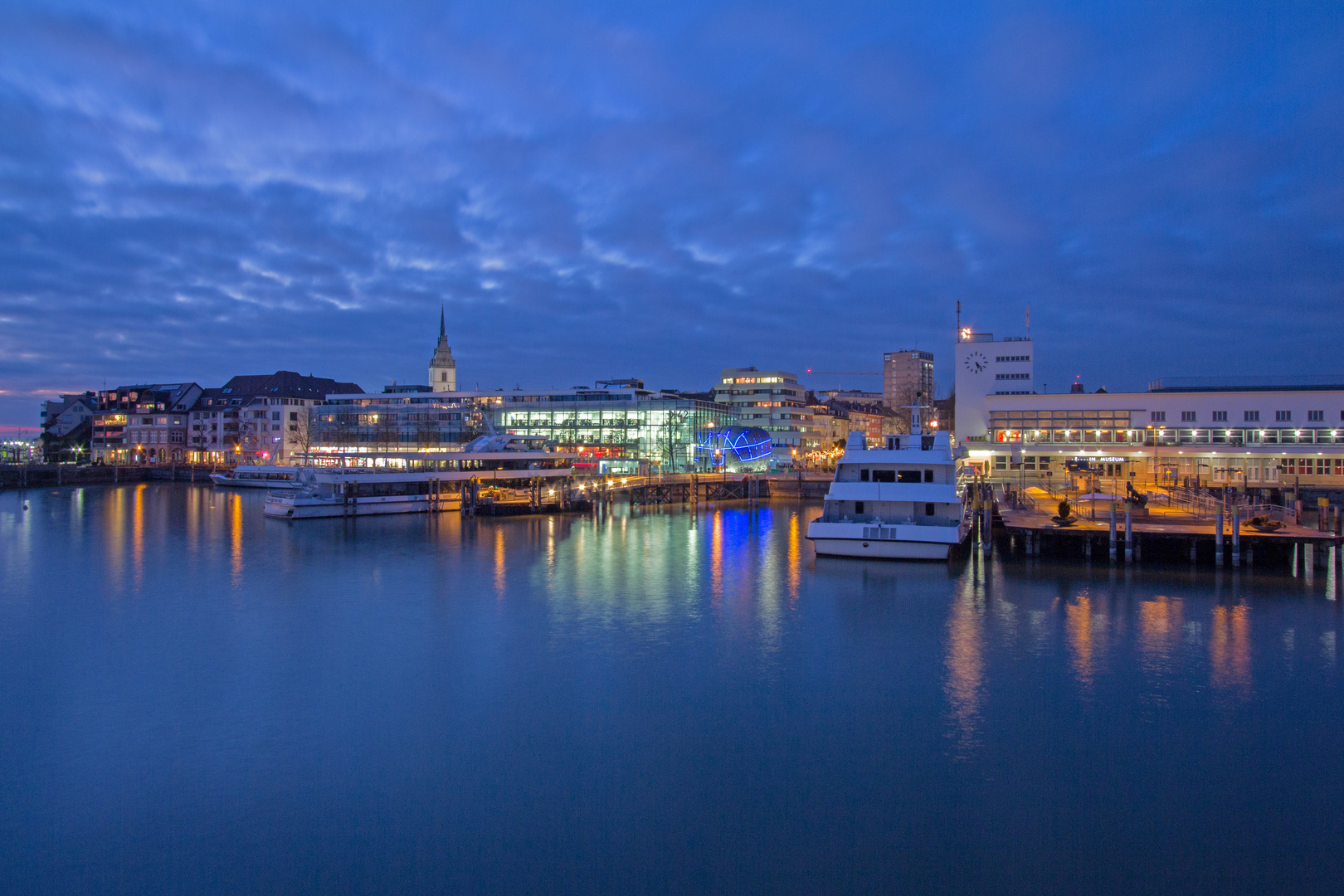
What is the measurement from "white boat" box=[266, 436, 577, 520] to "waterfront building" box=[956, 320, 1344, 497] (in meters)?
33.4

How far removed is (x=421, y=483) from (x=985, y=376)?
147ft

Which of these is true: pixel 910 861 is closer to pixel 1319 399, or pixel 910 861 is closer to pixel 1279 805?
pixel 1279 805

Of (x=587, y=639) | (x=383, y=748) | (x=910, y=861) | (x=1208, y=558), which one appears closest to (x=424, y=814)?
(x=383, y=748)

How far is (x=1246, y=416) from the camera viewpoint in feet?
186

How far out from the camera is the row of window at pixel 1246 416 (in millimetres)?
55281

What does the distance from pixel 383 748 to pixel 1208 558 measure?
32189 mm

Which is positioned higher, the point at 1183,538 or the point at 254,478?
the point at 254,478

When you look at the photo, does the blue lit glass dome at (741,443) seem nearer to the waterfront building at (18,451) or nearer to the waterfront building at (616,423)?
the waterfront building at (616,423)

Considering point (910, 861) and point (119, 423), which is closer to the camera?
point (910, 861)

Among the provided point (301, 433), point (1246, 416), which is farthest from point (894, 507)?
point (301, 433)

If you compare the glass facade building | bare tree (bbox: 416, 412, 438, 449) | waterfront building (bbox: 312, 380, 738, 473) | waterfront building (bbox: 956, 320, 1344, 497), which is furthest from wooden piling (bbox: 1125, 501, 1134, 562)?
bare tree (bbox: 416, 412, 438, 449)

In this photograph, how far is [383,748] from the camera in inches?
529

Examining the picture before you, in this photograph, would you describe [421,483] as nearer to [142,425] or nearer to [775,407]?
[775,407]

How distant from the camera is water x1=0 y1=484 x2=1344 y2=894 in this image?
33.5ft
